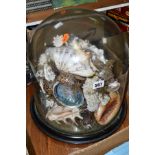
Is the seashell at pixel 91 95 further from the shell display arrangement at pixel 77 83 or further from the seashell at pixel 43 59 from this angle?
the seashell at pixel 43 59

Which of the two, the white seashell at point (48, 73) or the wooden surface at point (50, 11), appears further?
the wooden surface at point (50, 11)

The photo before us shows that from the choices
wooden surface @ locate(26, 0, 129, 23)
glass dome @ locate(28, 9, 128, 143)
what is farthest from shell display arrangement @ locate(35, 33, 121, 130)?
wooden surface @ locate(26, 0, 129, 23)
